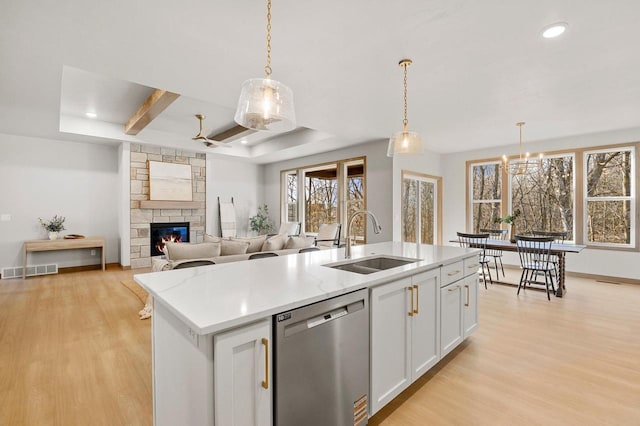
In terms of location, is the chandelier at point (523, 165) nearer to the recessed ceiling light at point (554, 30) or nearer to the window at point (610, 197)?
the window at point (610, 197)

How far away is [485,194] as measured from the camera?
22.0ft

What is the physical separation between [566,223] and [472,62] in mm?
4670

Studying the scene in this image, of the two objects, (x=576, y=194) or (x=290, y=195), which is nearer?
(x=576, y=194)

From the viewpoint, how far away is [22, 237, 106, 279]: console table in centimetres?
539

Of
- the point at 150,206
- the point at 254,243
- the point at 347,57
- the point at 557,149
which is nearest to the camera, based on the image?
the point at 347,57

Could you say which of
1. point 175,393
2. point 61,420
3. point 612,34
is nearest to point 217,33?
point 175,393

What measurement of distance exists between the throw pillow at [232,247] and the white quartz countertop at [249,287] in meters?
1.32

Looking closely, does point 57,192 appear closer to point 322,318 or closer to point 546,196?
point 322,318

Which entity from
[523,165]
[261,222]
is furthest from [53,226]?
[523,165]

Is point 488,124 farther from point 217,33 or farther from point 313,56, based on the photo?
point 217,33

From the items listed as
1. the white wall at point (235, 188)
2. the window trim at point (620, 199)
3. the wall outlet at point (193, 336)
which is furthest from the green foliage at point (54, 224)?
the window trim at point (620, 199)

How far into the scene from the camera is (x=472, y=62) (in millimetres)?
2783

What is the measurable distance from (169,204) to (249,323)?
20.9 feet

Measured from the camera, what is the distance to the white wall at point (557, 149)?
508 centimetres
